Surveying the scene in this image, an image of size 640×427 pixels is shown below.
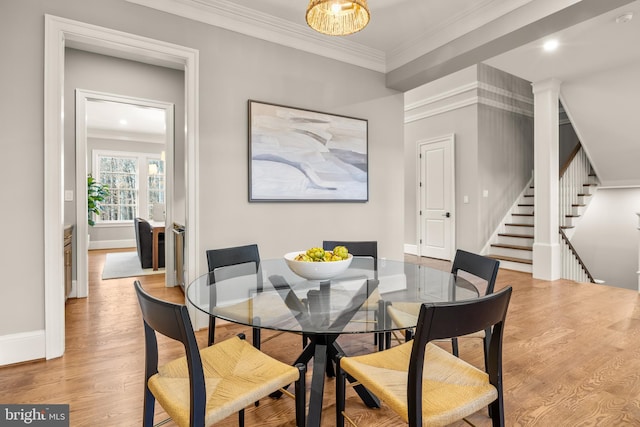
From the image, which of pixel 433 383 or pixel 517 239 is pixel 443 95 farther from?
pixel 433 383

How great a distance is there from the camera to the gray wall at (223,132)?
7.36 ft

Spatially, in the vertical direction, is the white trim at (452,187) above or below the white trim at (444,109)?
below

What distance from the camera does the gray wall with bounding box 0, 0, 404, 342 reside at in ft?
7.36

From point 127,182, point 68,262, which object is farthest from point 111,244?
point 68,262

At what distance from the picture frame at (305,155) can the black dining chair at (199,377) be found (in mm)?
1884

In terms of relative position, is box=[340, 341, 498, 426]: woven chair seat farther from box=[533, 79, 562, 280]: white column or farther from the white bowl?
box=[533, 79, 562, 280]: white column

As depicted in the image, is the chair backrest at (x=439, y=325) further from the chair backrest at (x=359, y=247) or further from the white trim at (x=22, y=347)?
the white trim at (x=22, y=347)

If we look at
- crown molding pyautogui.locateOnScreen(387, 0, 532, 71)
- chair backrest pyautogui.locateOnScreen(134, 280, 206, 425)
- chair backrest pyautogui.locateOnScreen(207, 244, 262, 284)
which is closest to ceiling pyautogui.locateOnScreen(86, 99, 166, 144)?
crown molding pyautogui.locateOnScreen(387, 0, 532, 71)

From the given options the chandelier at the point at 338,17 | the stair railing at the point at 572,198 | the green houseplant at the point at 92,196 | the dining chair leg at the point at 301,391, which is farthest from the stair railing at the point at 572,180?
the green houseplant at the point at 92,196

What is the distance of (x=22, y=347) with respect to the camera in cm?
226

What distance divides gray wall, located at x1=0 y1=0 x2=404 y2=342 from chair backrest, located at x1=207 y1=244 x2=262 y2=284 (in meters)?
0.56

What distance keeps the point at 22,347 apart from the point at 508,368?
3.19 metres

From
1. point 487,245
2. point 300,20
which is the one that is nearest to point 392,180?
point 300,20

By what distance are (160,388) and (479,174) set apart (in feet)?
18.3
